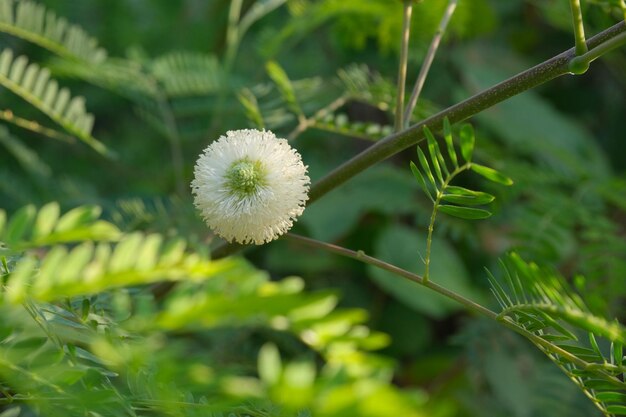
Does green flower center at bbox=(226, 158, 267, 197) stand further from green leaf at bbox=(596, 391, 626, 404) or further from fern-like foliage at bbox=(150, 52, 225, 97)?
fern-like foliage at bbox=(150, 52, 225, 97)

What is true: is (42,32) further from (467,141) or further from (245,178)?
(467,141)

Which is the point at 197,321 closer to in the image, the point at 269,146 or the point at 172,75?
the point at 269,146

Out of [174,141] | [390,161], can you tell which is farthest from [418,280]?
[390,161]

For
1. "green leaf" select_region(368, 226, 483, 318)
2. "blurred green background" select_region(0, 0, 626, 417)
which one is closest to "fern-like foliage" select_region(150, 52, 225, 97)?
"blurred green background" select_region(0, 0, 626, 417)

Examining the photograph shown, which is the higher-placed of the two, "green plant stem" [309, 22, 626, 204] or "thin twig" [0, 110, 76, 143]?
→ "green plant stem" [309, 22, 626, 204]

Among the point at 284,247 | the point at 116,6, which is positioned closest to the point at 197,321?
the point at 284,247
